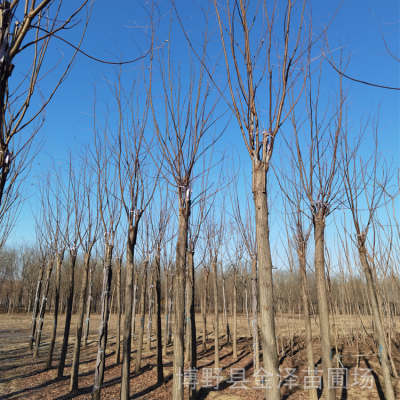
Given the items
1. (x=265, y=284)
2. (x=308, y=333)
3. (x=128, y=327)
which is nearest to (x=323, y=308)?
(x=308, y=333)

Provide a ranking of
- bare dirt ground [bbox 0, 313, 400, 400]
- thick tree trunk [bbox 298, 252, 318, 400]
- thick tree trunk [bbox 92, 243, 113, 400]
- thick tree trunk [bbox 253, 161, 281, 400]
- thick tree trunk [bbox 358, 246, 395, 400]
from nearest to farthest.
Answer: thick tree trunk [bbox 253, 161, 281, 400]
thick tree trunk [bbox 358, 246, 395, 400]
thick tree trunk [bbox 92, 243, 113, 400]
thick tree trunk [bbox 298, 252, 318, 400]
bare dirt ground [bbox 0, 313, 400, 400]

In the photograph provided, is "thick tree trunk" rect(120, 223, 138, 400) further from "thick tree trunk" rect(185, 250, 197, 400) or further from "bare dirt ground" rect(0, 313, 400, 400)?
"bare dirt ground" rect(0, 313, 400, 400)

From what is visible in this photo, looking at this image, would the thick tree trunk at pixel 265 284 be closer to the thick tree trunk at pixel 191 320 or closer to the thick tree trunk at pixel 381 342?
the thick tree trunk at pixel 381 342

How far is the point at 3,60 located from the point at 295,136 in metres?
3.77

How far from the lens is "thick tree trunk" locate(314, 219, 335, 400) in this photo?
3920 mm

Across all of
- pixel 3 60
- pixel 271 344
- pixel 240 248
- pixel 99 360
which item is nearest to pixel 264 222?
pixel 271 344

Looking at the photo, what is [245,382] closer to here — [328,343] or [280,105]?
[328,343]

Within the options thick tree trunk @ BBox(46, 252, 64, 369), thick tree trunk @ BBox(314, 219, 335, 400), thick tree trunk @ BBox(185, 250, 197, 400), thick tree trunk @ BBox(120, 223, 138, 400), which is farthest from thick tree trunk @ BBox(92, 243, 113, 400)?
thick tree trunk @ BBox(314, 219, 335, 400)

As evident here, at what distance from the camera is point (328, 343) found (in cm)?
402

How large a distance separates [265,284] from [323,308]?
208 centimetres

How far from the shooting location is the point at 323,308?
4.09 meters

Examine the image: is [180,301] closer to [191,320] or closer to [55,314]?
[191,320]

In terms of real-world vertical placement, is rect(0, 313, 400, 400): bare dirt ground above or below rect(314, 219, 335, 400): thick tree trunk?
below

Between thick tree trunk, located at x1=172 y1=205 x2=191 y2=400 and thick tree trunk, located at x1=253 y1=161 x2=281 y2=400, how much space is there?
5.24 ft
